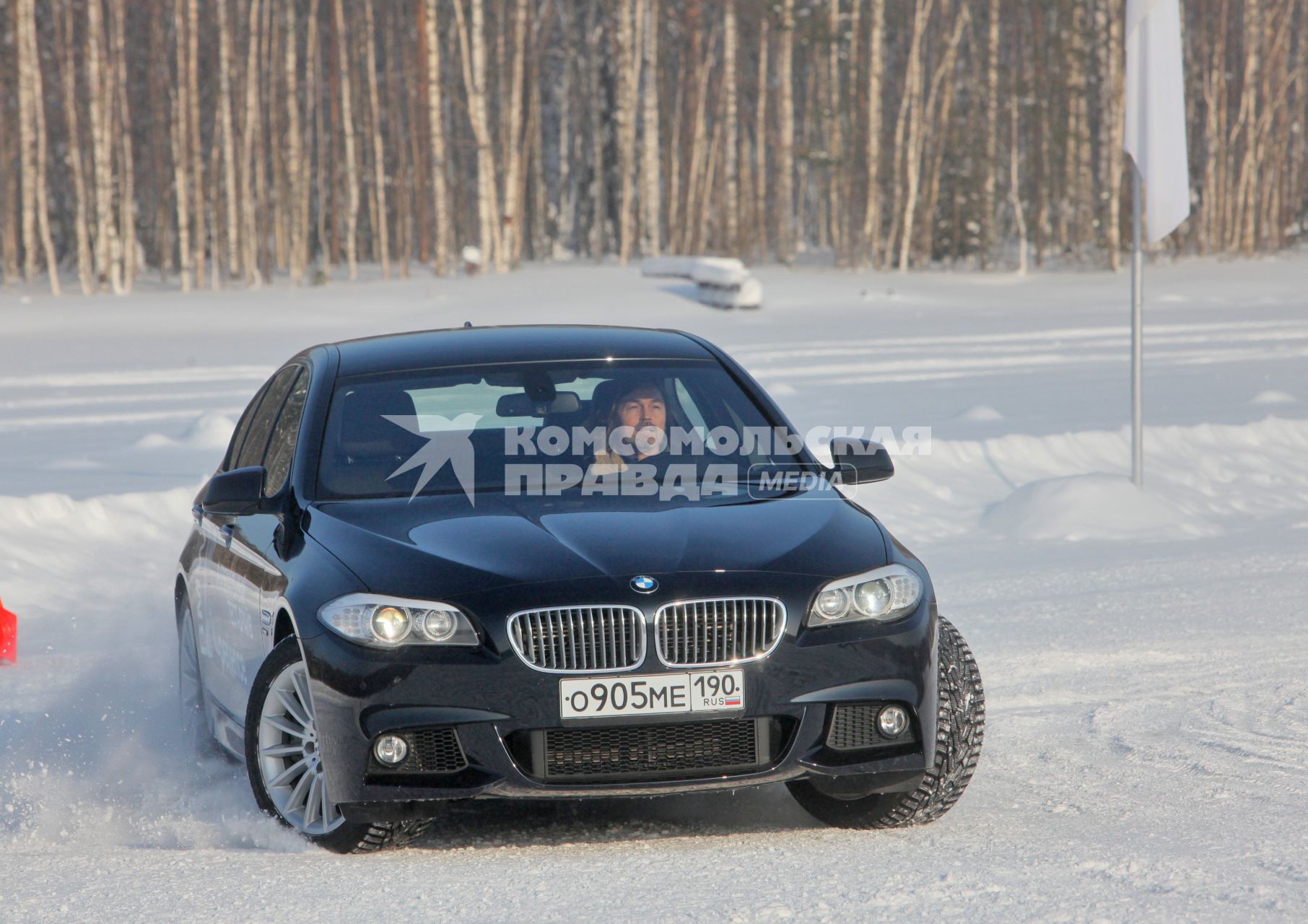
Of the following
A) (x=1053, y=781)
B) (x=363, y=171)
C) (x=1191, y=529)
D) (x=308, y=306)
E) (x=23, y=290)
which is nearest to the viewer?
(x=1053, y=781)

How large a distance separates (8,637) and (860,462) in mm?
4122

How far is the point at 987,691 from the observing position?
6.52 m

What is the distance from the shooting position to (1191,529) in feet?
34.7

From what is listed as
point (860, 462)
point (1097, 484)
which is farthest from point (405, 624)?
point (1097, 484)

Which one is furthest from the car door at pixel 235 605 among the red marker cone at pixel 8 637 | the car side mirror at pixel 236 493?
the red marker cone at pixel 8 637

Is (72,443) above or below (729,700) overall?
below

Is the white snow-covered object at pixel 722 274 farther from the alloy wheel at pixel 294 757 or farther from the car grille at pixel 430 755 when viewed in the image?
the car grille at pixel 430 755

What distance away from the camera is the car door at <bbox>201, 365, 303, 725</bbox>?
4.97m

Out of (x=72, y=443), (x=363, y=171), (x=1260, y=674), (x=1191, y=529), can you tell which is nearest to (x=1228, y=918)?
(x=1260, y=674)

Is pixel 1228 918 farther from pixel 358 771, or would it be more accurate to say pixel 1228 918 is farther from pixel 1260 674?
pixel 1260 674

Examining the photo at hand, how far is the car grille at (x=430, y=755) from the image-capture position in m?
4.22

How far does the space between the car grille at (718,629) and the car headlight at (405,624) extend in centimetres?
47

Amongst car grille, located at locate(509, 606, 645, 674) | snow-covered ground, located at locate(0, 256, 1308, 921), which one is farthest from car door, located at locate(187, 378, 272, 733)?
car grille, located at locate(509, 606, 645, 674)

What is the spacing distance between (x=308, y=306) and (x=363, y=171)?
2919 centimetres
